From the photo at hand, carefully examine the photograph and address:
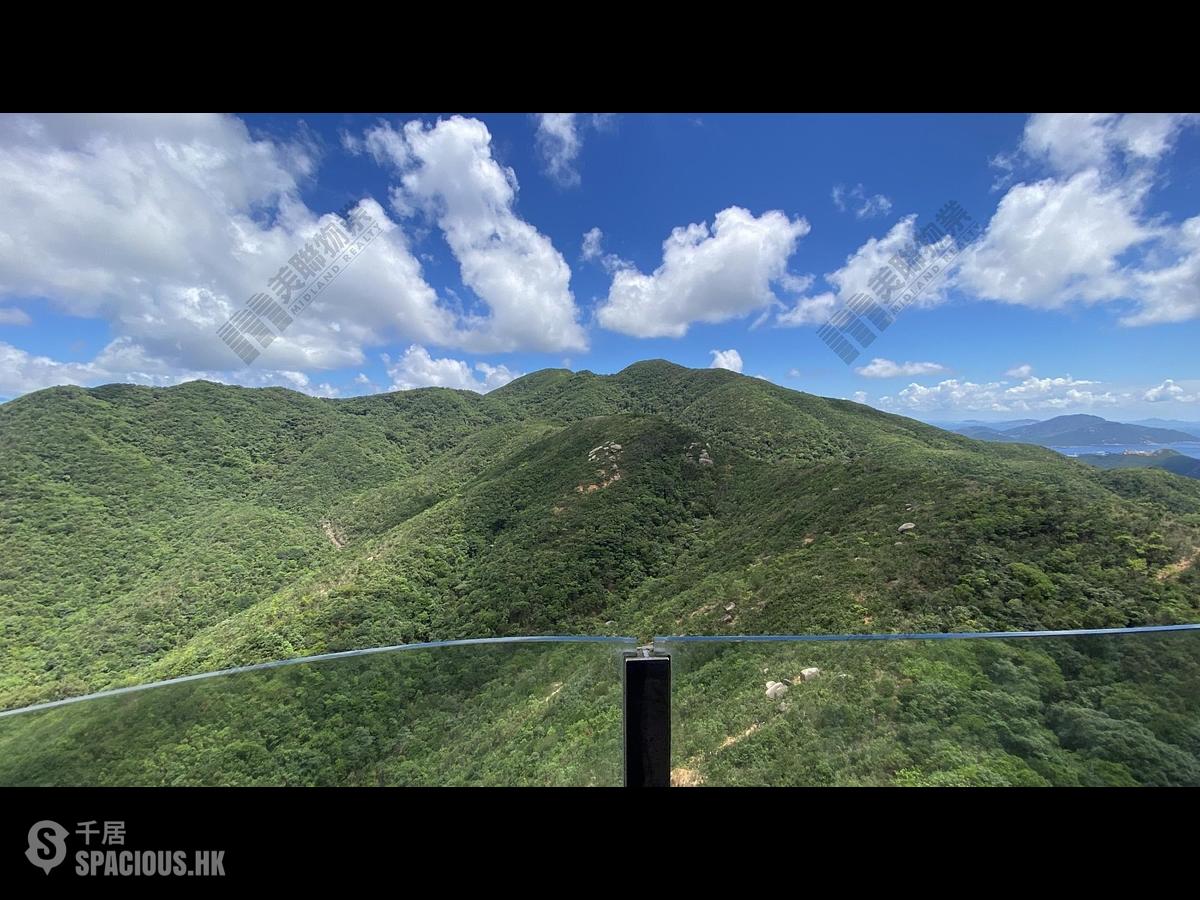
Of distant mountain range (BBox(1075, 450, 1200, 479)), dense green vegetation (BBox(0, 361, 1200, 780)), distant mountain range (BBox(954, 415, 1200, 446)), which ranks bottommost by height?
dense green vegetation (BBox(0, 361, 1200, 780))

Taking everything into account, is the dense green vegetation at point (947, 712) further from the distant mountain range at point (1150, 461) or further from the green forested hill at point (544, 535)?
the distant mountain range at point (1150, 461)

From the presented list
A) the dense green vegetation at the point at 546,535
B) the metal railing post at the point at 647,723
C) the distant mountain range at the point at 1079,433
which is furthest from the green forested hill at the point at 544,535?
the metal railing post at the point at 647,723

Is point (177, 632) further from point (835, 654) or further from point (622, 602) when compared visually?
point (835, 654)
